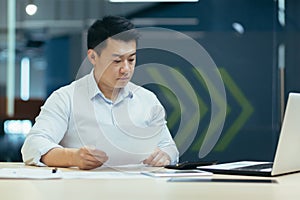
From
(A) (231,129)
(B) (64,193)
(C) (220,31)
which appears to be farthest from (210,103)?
(B) (64,193)

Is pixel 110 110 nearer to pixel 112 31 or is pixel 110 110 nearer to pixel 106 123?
pixel 106 123

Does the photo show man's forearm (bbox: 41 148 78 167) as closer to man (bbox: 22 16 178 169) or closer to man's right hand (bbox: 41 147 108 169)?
man's right hand (bbox: 41 147 108 169)

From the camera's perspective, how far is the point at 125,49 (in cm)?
270

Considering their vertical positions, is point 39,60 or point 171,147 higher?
point 39,60

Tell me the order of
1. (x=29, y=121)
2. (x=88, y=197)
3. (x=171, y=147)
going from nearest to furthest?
(x=88, y=197)
(x=171, y=147)
(x=29, y=121)

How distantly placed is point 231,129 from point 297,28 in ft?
3.83

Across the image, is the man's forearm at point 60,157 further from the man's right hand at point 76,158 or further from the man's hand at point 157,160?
the man's hand at point 157,160

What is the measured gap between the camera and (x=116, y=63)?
8.89 ft

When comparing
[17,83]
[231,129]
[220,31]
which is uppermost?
[220,31]

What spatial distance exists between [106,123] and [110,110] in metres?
0.08

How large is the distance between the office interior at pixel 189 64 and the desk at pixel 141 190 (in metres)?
3.49

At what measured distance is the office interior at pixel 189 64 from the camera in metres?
5.21

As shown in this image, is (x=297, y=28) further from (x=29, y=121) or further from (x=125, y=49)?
(x=125, y=49)

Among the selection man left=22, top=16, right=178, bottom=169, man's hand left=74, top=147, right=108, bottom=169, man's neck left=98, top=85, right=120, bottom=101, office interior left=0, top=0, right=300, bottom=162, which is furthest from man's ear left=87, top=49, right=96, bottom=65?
office interior left=0, top=0, right=300, bottom=162
